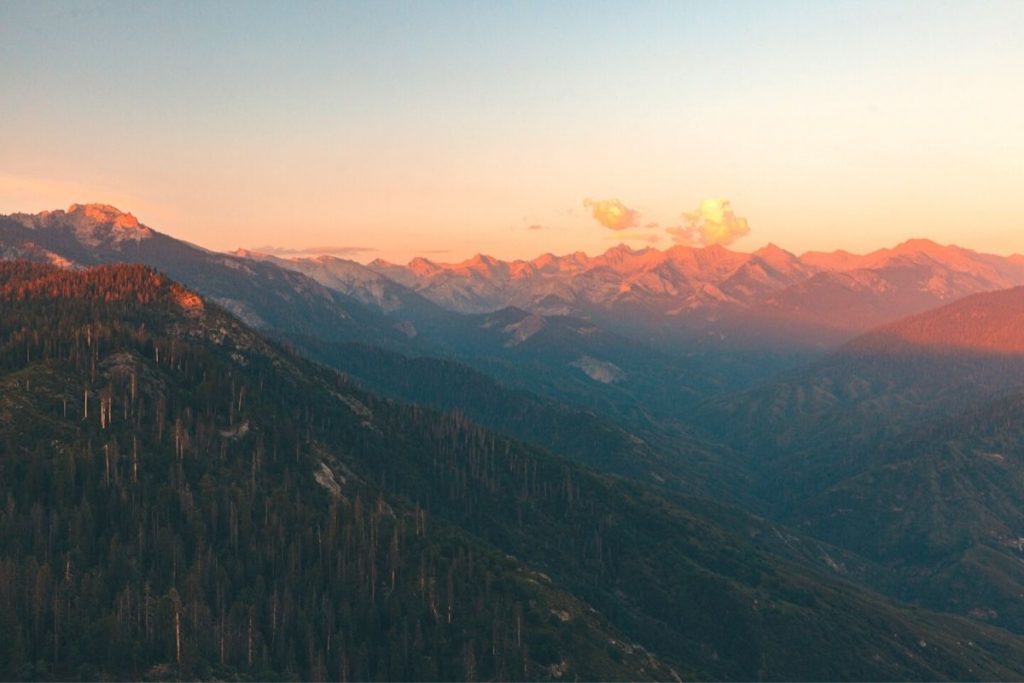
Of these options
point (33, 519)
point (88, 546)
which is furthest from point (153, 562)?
point (33, 519)

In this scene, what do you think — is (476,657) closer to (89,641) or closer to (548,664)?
(548,664)

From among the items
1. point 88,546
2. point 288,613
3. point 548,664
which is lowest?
point 548,664

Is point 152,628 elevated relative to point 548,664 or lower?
elevated

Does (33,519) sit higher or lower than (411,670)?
higher

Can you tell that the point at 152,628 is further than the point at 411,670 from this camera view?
No

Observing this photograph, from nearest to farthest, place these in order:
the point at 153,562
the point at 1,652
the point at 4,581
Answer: the point at 1,652 < the point at 4,581 < the point at 153,562

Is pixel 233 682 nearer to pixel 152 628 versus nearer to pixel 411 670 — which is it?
pixel 152 628

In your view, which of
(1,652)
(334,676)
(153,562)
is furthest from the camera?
(153,562)

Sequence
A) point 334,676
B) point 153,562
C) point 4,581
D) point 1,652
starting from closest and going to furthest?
point 1,652 → point 4,581 → point 334,676 → point 153,562

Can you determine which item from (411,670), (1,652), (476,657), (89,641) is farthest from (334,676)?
(1,652)
